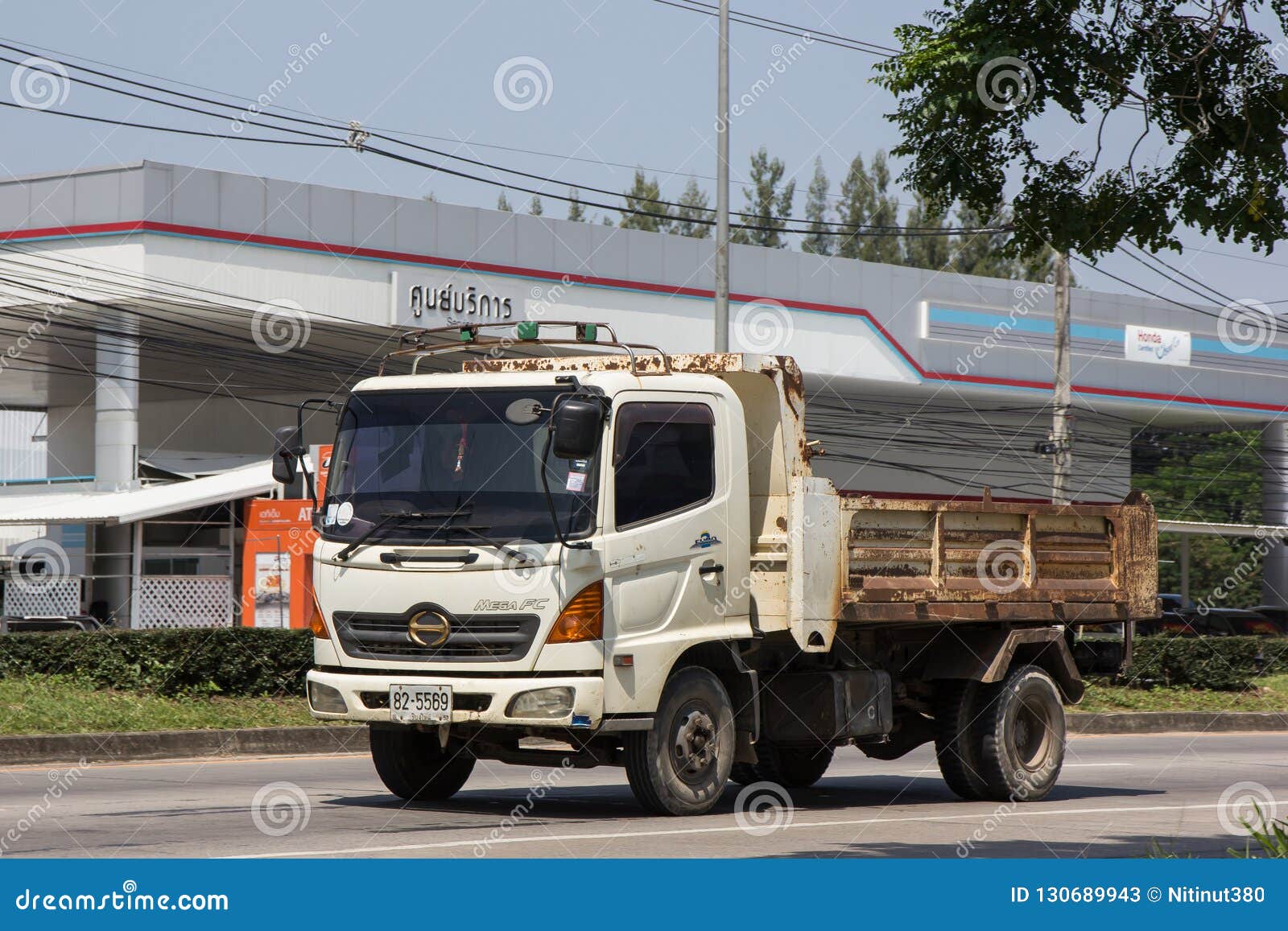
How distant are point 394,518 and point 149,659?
313 inches

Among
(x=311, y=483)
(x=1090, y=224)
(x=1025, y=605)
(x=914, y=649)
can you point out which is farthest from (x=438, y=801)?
A: (x=1090, y=224)

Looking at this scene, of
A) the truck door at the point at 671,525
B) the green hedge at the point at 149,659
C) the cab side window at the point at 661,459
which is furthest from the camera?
the green hedge at the point at 149,659

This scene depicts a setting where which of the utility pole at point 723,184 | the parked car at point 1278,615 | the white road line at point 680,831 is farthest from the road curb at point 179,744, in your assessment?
the parked car at point 1278,615

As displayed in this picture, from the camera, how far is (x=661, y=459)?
992cm

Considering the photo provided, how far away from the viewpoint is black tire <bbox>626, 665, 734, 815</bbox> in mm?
9672

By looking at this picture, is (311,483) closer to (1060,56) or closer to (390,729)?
(390,729)

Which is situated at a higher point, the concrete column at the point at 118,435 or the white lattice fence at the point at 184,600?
the concrete column at the point at 118,435

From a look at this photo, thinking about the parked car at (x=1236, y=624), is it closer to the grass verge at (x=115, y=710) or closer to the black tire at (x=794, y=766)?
the grass verge at (x=115, y=710)

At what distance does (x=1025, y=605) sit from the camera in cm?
1177

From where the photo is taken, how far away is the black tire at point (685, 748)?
31.7 ft

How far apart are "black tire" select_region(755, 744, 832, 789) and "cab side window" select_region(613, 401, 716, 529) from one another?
9.72 ft

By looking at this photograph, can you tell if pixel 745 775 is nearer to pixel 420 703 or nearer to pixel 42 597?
pixel 420 703

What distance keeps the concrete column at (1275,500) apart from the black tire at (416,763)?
41236 mm

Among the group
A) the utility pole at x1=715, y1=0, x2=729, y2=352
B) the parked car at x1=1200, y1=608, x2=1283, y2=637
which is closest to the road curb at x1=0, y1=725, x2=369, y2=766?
the utility pole at x1=715, y1=0, x2=729, y2=352
